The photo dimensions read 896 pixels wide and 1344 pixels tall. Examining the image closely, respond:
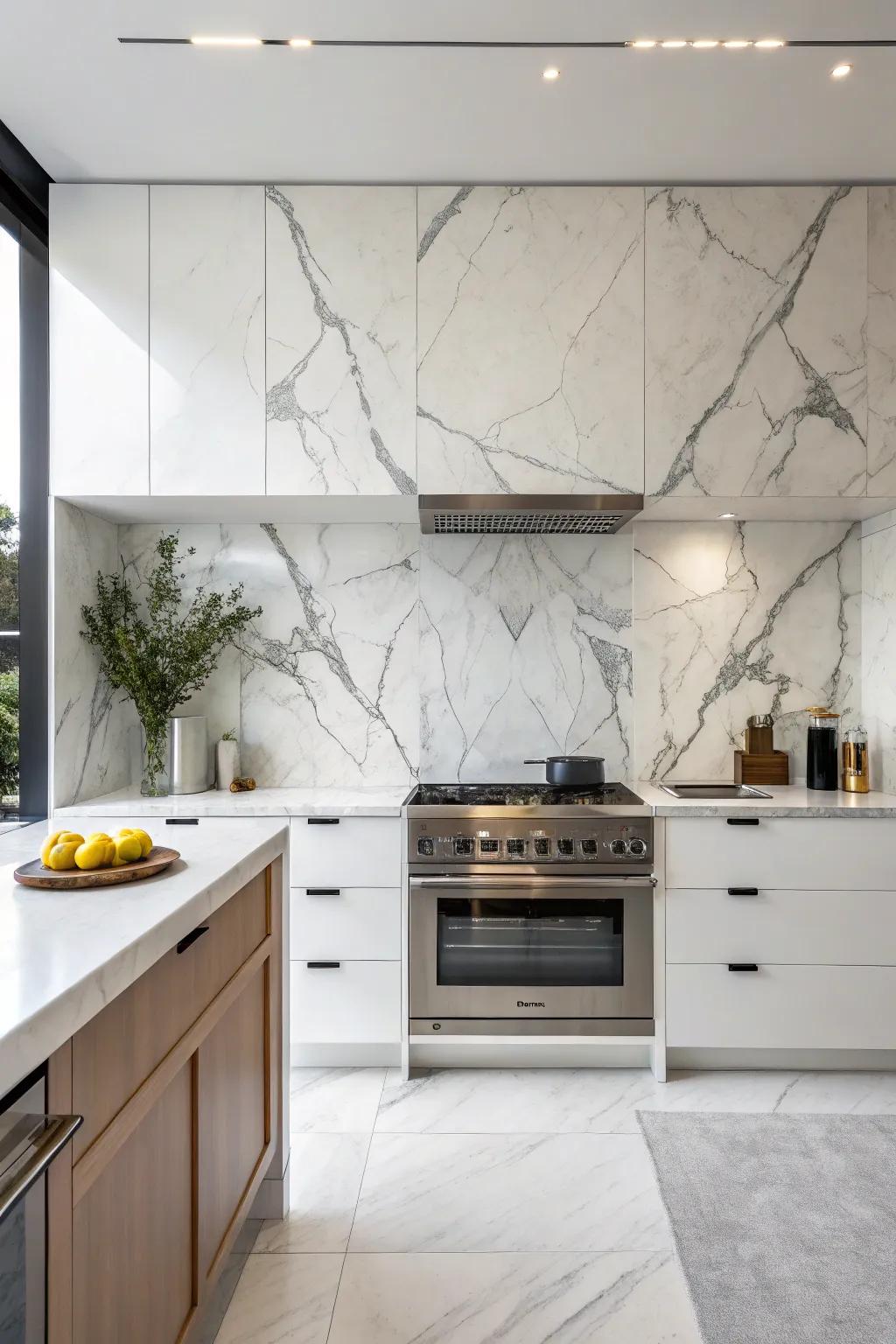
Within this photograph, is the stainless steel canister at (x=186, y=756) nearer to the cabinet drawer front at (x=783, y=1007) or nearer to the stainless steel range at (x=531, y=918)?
the stainless steel range at (x=531, y=918)

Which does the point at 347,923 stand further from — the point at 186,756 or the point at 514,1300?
the point at 514,1300

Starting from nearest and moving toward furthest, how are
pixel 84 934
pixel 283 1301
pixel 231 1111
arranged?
pixel 84 934 → pixel 231 1111 → pixel 283 1301

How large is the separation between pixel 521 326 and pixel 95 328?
1.39m

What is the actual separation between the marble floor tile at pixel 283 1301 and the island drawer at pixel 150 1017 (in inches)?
27.7

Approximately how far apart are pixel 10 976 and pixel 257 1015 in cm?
96

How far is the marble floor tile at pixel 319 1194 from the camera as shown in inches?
78.8

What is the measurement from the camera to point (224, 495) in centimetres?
290

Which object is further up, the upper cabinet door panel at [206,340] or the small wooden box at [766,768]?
the upper cabinet door panel at [206,340]

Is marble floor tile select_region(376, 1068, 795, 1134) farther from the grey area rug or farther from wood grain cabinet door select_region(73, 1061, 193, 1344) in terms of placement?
wood grain cabinet door select_region(73, 1061, 193, 1344)

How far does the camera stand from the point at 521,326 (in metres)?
2.89

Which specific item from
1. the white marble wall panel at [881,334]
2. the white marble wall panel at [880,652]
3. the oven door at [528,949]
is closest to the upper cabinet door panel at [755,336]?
the white marble wall panel at [881,334]

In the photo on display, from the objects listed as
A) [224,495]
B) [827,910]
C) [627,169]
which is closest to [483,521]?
[224,495]

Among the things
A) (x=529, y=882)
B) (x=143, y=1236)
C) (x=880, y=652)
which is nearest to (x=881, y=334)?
(x=880, y=652)

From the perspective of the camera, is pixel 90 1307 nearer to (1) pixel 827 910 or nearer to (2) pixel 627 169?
(1) pixel 827 910
